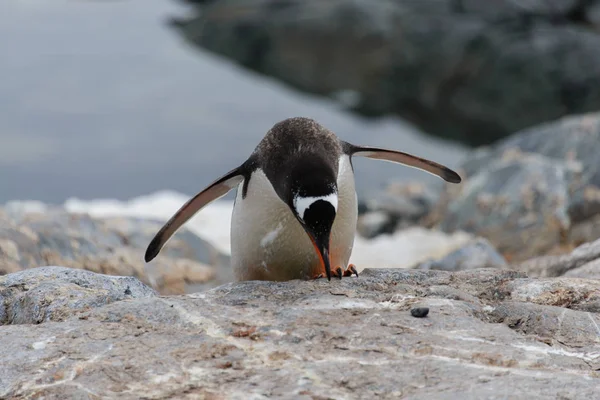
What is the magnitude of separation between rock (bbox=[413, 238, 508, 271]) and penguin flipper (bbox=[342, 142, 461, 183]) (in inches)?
60.0

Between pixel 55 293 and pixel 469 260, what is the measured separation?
12.0ft

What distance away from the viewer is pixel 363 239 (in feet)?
30.1

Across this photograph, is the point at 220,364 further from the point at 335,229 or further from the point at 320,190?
the point at 335,229

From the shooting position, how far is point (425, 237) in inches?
336

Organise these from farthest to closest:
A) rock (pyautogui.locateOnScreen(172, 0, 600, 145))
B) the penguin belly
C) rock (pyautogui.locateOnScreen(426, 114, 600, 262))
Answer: rock (pyautogui.locateOnScreen(172, 0, 600, 145)) → rock (pyautogui.locateOnScreen(426, 114, 600, 262)) → the penguin belly

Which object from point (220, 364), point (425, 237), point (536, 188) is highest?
point (536, 188)

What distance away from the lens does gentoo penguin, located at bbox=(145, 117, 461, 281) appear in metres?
2.88

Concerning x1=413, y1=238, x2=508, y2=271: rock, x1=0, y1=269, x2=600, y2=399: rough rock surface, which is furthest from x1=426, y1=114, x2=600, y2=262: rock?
x1=0, y1=269, x2=600, y2=399: rough rock surface

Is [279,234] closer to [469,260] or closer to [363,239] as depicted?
[469,260]

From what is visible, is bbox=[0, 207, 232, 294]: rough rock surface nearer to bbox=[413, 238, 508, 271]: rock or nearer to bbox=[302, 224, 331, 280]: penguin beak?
bbox=[413, 238, 508, 271]: rock

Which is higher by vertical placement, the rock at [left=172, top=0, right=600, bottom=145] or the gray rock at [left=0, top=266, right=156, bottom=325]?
the rock at [left=172, top=0, right=600, bottom=145]

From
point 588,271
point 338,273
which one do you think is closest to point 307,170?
point 338,273

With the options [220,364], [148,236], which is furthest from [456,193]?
[220,364]

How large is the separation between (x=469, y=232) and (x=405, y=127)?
12529 mm
